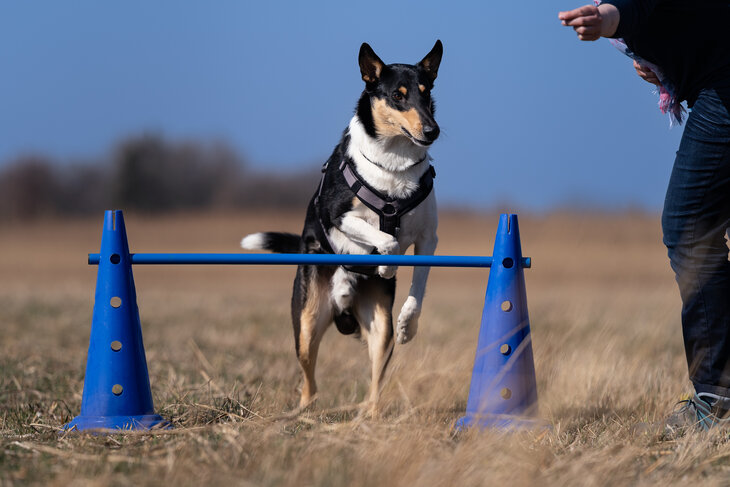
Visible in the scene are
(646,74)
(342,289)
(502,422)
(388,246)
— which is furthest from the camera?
(342,289)

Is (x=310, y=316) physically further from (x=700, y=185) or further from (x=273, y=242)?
(x=700, y=185)

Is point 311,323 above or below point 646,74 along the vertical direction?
below

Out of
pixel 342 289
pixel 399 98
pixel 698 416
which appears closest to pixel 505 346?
pixel 698 416

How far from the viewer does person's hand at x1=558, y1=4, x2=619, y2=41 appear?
2.92 meters

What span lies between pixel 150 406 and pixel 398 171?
1.60 metres

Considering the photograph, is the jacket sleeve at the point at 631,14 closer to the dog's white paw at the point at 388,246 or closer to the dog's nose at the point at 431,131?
the dog's nose at the point at 431,131

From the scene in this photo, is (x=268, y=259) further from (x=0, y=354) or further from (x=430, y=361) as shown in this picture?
(x=0, y=354)

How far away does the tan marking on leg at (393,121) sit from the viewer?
12.9ft

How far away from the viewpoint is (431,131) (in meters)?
3.90

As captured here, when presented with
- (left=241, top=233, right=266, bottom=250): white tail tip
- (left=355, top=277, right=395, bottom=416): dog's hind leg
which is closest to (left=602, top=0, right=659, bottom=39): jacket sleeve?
(left=355, top=277, right=395, bottom=416): dog's hind leg

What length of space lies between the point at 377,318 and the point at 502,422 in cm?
124

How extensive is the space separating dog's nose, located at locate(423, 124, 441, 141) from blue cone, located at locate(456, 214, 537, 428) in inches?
28.9

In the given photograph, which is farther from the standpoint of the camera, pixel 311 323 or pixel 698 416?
pixel 311 323

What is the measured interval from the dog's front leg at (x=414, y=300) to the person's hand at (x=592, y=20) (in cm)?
142
